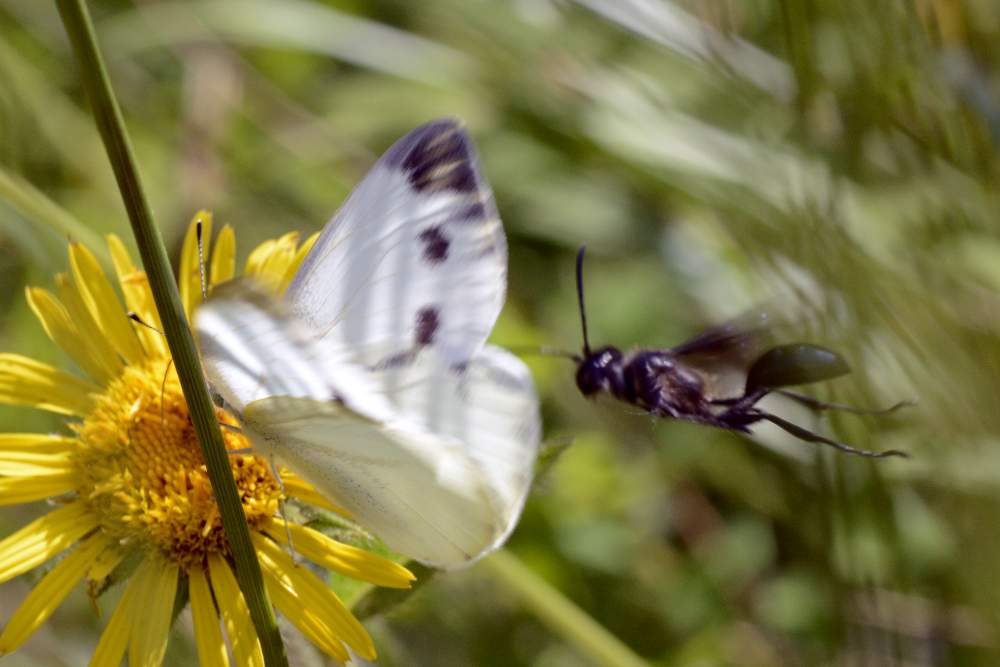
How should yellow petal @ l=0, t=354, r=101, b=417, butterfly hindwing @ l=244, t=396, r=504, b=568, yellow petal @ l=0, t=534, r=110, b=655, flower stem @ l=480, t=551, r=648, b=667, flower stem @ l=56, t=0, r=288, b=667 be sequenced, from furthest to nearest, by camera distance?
flower stem @ l=480, t=551, r=648, b=667 → yellow petal @ l=0, t=354, r=101, b=417 → yellow petal @ l=0, t=534, r=110, b=655 → butterfly hindwing @ l=244, t=396, r=504, b=568 → flower stem @ l=56, t=0, r=288, b=667

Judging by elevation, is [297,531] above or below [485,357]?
below

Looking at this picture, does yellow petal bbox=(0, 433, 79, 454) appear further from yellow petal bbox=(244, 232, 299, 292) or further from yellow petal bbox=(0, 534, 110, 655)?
yellow petal bbox=(244, 232, 299, 292)

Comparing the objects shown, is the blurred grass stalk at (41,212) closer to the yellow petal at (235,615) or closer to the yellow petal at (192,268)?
the yellow petal at (192,268)

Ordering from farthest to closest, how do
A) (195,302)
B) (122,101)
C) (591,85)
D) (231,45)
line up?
1. (231,45)
2. (122,101)
3. (591,85)
4. (195,302)

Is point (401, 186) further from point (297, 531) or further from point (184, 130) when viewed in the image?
point (184, 130)

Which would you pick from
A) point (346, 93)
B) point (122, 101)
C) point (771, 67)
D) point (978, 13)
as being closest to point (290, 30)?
point (346, 93)

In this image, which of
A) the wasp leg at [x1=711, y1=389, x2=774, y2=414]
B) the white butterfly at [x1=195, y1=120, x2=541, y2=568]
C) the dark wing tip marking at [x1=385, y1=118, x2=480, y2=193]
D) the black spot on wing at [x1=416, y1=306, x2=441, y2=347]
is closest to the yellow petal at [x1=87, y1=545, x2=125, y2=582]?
the white butterfly at [x1=195, y1=120, x2=541, y2=568]

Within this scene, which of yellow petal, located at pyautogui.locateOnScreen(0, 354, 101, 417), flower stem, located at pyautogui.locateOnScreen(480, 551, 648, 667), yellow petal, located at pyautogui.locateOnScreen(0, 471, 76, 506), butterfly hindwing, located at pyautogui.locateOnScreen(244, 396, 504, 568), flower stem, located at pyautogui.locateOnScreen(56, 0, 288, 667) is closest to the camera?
flower stem, located at pyautogui.locateOnScreen(56, 0, 288, 667)
